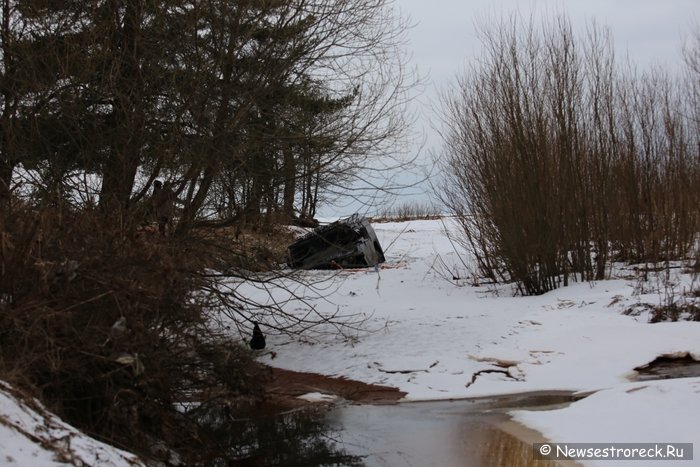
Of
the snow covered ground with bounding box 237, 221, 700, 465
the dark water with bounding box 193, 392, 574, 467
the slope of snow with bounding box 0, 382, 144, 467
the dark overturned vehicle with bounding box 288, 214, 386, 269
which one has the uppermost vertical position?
the dark overturned vehicle with bounding box 288, 214, 386, 269

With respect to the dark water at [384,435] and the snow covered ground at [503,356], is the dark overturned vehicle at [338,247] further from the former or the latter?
the dark water at [384,435]

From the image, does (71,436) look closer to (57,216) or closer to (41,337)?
(41,337)

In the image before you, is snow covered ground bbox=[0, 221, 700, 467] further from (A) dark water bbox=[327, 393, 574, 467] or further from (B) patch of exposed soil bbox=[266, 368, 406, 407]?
(A) dark water bbox=[327, 393, 574, 467]

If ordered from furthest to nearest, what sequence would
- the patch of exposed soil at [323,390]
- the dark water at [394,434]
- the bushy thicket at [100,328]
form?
the patch of exposed soil at [323,390], the dark water at [394,434], the bushy thicket at [100,328]

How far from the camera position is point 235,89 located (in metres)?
9.40

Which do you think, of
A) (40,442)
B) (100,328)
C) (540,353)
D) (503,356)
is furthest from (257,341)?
(40,442)

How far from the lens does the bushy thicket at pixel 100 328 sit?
190 inches

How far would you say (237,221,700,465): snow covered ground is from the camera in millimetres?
6152

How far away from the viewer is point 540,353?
908 centimetres

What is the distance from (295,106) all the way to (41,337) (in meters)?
5.92

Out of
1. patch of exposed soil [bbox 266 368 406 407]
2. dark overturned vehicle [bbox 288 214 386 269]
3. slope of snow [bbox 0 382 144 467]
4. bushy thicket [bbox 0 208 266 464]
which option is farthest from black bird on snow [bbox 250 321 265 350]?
slope of snow [bbox 0 382 144 467]

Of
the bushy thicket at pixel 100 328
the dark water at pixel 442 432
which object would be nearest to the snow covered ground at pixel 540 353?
the dark water at pixel 442 432

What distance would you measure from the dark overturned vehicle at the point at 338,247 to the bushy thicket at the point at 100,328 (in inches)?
166

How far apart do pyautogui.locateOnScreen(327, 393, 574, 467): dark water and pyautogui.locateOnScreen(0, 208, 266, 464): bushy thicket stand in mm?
1460
